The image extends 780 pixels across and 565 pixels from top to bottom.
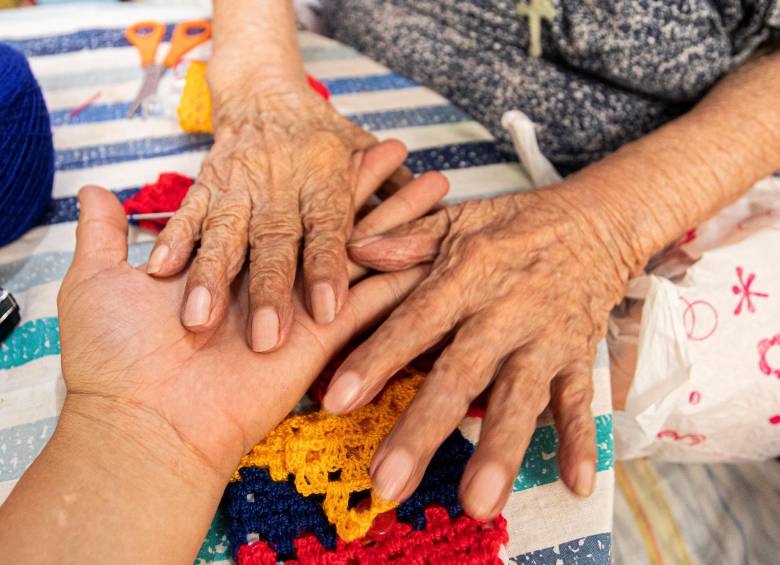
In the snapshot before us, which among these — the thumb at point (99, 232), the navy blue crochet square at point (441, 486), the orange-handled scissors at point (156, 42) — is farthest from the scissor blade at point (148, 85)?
the navy blue crochet square at point (441, 486)

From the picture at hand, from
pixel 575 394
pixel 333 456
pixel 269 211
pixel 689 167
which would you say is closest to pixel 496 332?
pixel 575 394

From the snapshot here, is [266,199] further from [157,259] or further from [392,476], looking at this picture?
[392,476]

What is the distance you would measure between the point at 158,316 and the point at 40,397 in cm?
19

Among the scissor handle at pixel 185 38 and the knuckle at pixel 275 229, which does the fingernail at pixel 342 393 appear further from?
the scissor handle at pixel 185 38

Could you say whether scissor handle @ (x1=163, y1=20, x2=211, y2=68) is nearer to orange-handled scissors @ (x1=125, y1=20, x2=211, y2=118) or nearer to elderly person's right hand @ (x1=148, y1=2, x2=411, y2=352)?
orange-handled scissors @ (x1=125, y1=20, x2=211, y2=118)

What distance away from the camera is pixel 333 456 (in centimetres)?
60

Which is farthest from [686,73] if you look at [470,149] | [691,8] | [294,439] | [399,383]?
[294,439]

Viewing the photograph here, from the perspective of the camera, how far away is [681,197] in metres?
0.84

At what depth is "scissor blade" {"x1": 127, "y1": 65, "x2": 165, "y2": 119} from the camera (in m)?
1.09

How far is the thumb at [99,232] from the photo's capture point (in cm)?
66

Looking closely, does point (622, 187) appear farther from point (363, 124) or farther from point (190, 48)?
point (190, 48)

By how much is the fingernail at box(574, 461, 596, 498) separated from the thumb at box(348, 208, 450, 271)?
0.31 metres

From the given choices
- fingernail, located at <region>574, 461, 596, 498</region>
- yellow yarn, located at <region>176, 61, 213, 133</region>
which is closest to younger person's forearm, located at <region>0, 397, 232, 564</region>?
fingernail, located at <region>574, 461, 596, 498</region>

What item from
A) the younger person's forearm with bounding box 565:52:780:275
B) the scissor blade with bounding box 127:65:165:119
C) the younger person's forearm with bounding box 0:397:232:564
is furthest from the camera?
the scissor blade with bounding box 127:65:165:119
